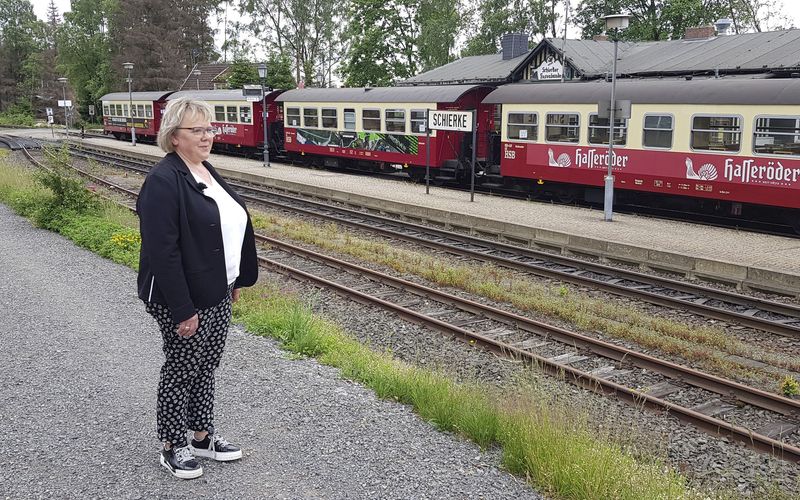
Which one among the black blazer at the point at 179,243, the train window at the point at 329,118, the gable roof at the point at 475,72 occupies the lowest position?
the black blazer at the point at 179,243

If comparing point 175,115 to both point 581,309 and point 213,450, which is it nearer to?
point 213,450

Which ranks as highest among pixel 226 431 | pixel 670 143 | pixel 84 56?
pixel 84 56

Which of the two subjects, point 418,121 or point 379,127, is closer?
point 418,121

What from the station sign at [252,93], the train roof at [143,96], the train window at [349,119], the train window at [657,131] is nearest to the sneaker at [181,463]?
the train window at [657,131]

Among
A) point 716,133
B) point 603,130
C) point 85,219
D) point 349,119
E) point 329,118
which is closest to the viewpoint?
point 85,219

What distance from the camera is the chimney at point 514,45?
3497cm

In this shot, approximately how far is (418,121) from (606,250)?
1092cm

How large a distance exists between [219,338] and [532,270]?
27.2ft

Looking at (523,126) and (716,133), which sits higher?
(523,126)

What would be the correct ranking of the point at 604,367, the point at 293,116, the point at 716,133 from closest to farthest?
the point at 604,367
the point at 716,133
the point at 293,116

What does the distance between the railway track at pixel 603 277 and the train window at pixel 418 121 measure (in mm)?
5913

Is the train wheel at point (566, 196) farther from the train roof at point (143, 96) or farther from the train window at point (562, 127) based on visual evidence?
the train roof at point (143, 96)

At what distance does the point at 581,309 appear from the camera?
376 inches

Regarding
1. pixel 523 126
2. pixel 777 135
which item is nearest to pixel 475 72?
pixel 523 126
